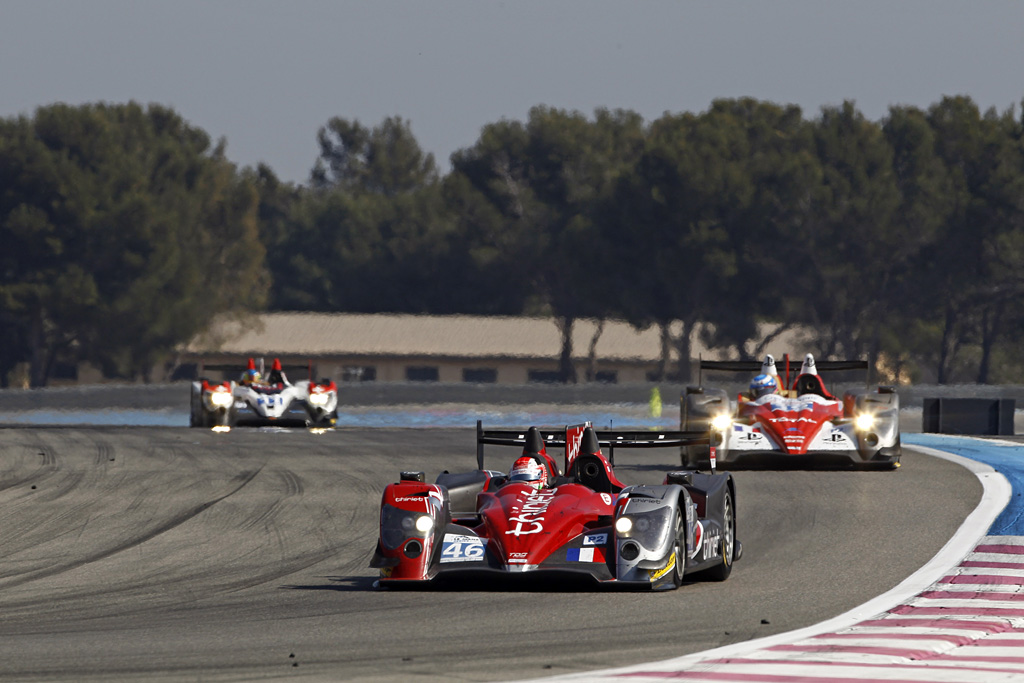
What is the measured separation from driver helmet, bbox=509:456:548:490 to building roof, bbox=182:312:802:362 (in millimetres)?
70437

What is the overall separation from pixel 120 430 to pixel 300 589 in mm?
19893

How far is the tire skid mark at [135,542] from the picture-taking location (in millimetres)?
12225

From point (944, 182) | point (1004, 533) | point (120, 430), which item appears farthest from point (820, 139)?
point (1004, 533)

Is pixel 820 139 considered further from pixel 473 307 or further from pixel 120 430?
pixel 120 430

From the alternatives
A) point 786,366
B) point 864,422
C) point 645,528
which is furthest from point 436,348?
point 645,528

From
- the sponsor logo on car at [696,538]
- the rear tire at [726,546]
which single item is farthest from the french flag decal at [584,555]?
the rear tire at [726,546]

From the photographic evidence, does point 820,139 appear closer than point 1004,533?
No

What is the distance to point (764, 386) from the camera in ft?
72.2

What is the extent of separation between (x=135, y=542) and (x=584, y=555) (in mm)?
5186

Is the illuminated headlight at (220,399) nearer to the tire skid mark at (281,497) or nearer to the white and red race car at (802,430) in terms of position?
the tire skid mark at (281,497)

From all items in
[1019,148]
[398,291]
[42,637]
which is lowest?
[42,637]

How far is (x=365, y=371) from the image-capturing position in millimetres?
84375

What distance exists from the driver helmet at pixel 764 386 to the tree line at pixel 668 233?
52557 millimetres

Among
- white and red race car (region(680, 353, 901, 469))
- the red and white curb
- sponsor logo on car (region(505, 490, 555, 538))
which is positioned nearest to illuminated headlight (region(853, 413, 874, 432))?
white and red race car (region(680, 353, 901, 469))
